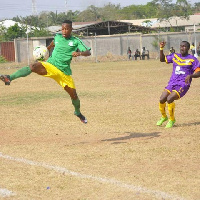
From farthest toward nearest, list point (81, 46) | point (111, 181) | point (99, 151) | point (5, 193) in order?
point (81, 46) → point (99, 151) → point (111, 181) → point (5, 193)

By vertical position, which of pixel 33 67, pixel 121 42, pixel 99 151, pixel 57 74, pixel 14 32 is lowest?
pixel 99 151

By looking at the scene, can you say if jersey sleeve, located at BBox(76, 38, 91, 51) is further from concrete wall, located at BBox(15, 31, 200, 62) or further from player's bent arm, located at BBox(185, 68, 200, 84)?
concrete wall, located at BBox(15, 31, 200, 62)

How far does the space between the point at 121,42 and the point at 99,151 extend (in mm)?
41032

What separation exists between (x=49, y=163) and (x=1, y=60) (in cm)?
4254

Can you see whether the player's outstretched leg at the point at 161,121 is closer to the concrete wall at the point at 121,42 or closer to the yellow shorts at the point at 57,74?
the yellow shorts at the point at 57,74

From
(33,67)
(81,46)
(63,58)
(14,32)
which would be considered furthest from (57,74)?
(14,32)

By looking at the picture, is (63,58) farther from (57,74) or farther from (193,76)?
(193,76)

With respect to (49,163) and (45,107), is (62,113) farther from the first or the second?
(49,163)

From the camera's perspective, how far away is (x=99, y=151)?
865 cm

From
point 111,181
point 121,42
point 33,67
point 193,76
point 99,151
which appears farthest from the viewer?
point 121,42

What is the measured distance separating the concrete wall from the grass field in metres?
32.1

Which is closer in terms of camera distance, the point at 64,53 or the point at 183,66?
the point at 64,53

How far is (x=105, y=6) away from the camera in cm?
13275

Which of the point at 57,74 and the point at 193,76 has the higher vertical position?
the point at 57,74
